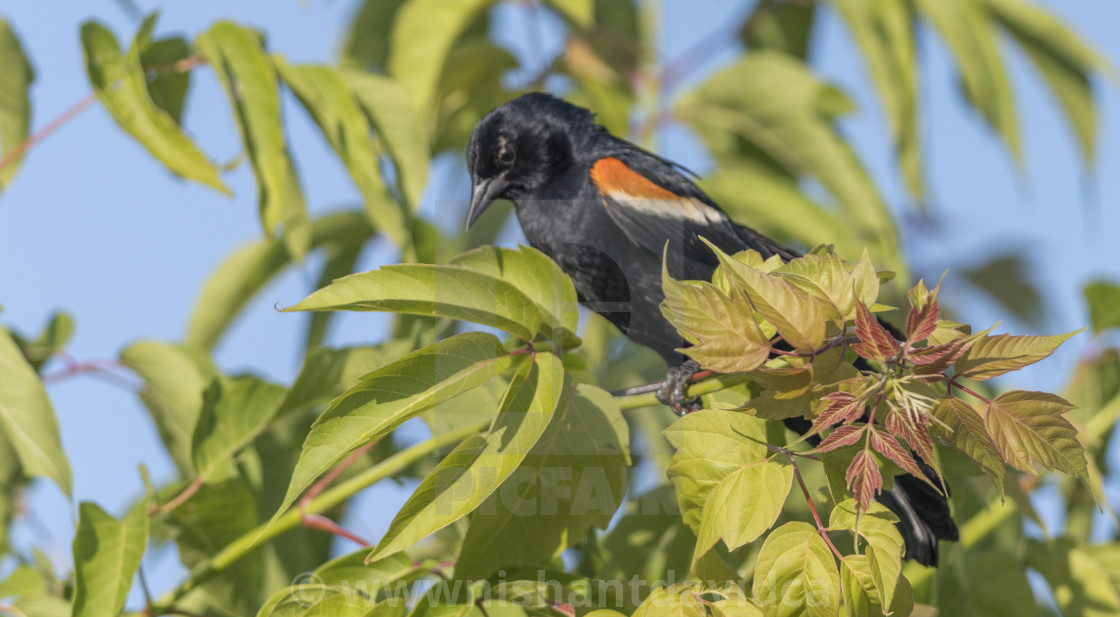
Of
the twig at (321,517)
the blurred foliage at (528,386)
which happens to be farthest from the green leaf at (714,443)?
the twig at (321,517)

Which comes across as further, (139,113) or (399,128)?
(399,128)

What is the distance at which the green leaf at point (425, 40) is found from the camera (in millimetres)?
3025

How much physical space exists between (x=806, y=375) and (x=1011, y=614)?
1017mm

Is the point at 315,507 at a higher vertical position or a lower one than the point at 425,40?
lower

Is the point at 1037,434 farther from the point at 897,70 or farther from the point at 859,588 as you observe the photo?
the point at 897,70

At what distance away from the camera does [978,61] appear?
337 centimetres

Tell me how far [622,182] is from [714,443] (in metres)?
1.57

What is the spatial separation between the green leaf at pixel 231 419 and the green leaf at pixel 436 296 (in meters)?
0.69

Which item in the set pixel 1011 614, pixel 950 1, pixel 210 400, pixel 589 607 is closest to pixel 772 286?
pixel 589 607

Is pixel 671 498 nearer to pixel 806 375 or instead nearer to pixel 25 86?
pixel 806 375

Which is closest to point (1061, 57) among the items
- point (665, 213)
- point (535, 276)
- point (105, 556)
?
point (665, 213)

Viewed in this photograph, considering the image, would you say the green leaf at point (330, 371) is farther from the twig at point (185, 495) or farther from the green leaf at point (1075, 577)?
the green leaf at point (1075, 577)

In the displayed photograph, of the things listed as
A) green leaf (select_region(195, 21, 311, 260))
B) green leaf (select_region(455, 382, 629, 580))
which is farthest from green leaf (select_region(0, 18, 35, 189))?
green leaf (select_region(455, 382, 629, 580))

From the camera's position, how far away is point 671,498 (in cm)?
190
